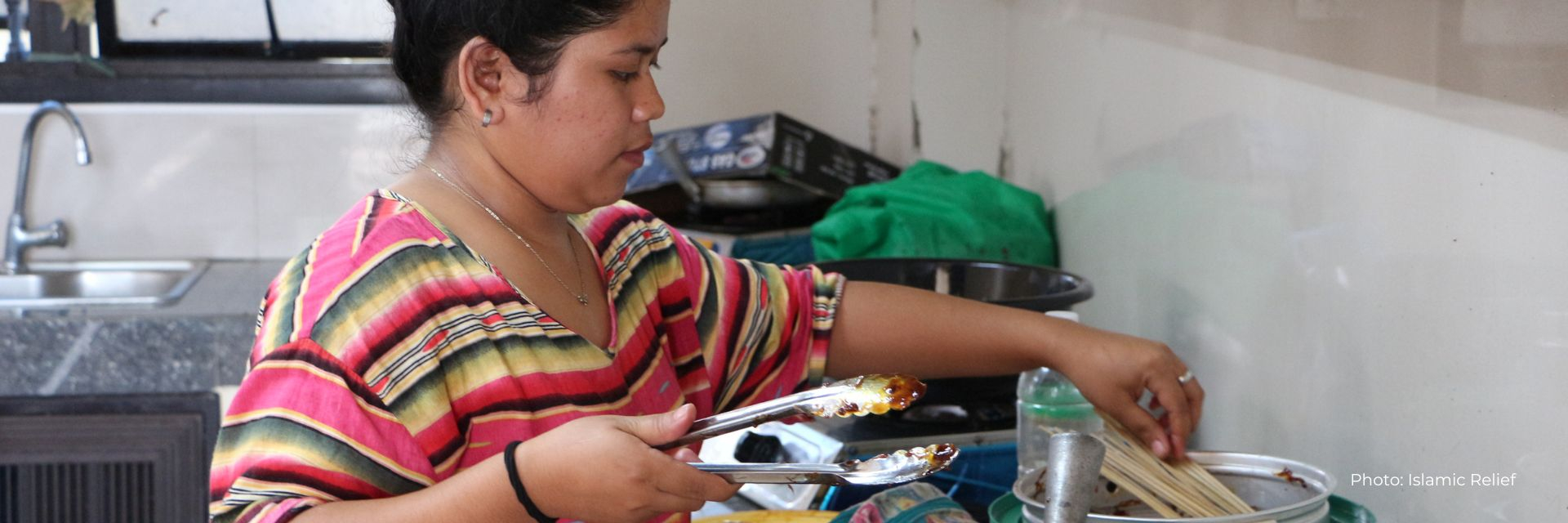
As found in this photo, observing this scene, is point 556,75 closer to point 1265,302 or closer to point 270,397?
point 270,397

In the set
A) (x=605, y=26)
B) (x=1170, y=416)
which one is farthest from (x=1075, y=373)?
(x=605, y=26)

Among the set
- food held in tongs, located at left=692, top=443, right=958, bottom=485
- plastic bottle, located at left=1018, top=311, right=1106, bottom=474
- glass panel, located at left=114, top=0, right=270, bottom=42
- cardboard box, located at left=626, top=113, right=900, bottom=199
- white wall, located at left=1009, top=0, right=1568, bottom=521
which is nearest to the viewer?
food held in tongs, located at left=692, top=443, right=958, bottom=485

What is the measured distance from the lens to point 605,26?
97cm

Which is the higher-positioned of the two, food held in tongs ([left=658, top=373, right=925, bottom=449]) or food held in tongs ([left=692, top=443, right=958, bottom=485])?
food held in tongs ([left=658, top=373, right=925, bottom=449])

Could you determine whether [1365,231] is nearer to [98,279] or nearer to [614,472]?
[614,472]

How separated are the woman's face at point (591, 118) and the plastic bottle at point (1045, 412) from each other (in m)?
0.51

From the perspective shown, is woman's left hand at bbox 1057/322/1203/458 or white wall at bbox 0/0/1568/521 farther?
woman's left hand at bbox 1057/322/1203/458

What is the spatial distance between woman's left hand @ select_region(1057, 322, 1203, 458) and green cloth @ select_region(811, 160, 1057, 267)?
0.78 metres

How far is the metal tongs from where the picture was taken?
2.42 ft

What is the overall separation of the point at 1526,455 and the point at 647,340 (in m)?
0.66

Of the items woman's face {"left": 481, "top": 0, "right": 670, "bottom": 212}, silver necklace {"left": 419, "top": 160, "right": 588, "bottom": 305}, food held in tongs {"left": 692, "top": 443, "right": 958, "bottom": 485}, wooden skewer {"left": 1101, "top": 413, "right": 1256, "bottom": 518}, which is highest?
woman's face {"left": 481, "top": 0, "right": 670, "bottom": 212}

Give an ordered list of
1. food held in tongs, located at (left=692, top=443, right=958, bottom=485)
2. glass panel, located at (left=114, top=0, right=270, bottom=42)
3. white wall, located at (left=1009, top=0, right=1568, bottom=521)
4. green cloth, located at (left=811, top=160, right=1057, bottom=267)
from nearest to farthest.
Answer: food held in tongs, located at (left=692, top=443, right=958, bottom=485) < white wall, located at (left=1009, top=0, right=1568, bottom=521) < green cloth, located at (left=811, top=160, right=1057, bottom=267) < glass panel, located at (left=114, top=0, right=270, bottom=42)

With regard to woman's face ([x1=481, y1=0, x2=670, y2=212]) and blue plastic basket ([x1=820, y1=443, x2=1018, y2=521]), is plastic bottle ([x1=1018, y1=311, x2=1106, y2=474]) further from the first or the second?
woman's face ([x1=481, y1=0, x2=670, y2=212])

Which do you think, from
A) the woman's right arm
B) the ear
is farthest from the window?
the woman's right arm
